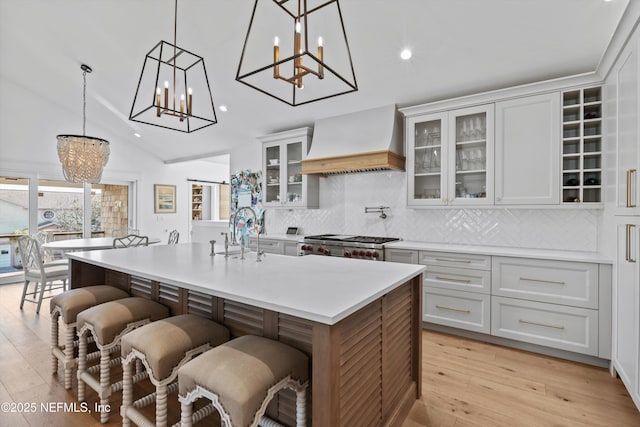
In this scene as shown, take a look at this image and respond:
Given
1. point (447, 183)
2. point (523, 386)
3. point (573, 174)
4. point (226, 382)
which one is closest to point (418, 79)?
point (447, 183)

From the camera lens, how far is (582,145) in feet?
9.03

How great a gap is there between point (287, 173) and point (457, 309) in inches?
113

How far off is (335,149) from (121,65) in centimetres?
303

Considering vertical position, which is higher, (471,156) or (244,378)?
(471,156)

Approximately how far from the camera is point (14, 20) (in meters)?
3.74

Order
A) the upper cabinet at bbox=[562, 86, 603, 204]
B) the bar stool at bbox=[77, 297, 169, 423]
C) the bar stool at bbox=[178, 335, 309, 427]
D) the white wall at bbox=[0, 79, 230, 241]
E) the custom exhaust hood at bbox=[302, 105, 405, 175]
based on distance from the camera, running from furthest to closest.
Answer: the white wall at bbox=[0, 79, 230, 241], the custom exhaust hood at bbox=[302, 105, 405, 175], the upper cabinet at bbox=[562, 86, 603, 204], the bar stool at bbox=[77, 297, 169, 423], the bar stool at bbox=[178, 335, 309, 427]

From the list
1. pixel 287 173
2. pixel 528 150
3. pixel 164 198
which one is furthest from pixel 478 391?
pixel 164 198

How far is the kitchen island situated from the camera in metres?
1.23

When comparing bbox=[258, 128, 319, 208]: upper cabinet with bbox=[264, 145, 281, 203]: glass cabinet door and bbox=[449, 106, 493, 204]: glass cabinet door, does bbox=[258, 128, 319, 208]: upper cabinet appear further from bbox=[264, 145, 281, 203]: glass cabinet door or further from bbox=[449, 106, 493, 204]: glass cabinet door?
bbox=[449, 106, 493, 204]: glass cabinet door

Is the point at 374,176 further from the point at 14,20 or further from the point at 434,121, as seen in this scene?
the point at 14,20

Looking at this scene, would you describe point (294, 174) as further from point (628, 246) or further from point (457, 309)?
point (628, 246)

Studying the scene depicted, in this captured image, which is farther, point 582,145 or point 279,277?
point 582,145

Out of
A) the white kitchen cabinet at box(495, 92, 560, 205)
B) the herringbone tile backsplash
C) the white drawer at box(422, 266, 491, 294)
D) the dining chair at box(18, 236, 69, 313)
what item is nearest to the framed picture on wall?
the dining chair at box(18, 236, 69, 313)

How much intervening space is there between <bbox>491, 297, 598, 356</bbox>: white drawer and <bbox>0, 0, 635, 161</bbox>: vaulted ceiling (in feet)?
6.91
